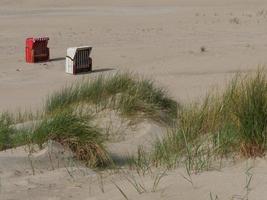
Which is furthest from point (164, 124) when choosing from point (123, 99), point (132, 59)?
point (132, 59)

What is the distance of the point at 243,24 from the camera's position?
2298cm

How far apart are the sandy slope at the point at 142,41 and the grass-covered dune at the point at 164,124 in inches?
75.5

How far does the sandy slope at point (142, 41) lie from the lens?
1295 centimetres

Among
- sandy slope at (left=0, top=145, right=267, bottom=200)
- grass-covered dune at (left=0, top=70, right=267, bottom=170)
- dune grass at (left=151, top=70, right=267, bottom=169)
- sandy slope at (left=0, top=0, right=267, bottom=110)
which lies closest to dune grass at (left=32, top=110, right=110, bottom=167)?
grass-covered dune at (left=0, top=70, right=267, bottom=170)

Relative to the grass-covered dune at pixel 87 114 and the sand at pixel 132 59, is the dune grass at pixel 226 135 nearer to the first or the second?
the sand at pixel 132 59

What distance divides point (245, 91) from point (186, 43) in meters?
12.4

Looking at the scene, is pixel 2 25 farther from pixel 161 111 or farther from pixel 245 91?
pixel 245 91

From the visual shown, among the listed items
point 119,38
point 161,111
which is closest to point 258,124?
point 161,111

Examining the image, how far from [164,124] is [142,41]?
10.8m

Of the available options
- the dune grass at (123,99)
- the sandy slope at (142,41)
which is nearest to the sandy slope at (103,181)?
the dune grass at (123,99)

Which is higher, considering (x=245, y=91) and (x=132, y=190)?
(x=245, y=91)

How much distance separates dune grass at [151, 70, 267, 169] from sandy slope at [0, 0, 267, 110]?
440cm

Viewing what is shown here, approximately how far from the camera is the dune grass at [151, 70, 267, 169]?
200 inches

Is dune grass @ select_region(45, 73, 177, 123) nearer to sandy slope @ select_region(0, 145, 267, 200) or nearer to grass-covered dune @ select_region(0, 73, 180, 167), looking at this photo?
grass-covered dune @ select_region(0, 73, 180, 167)
